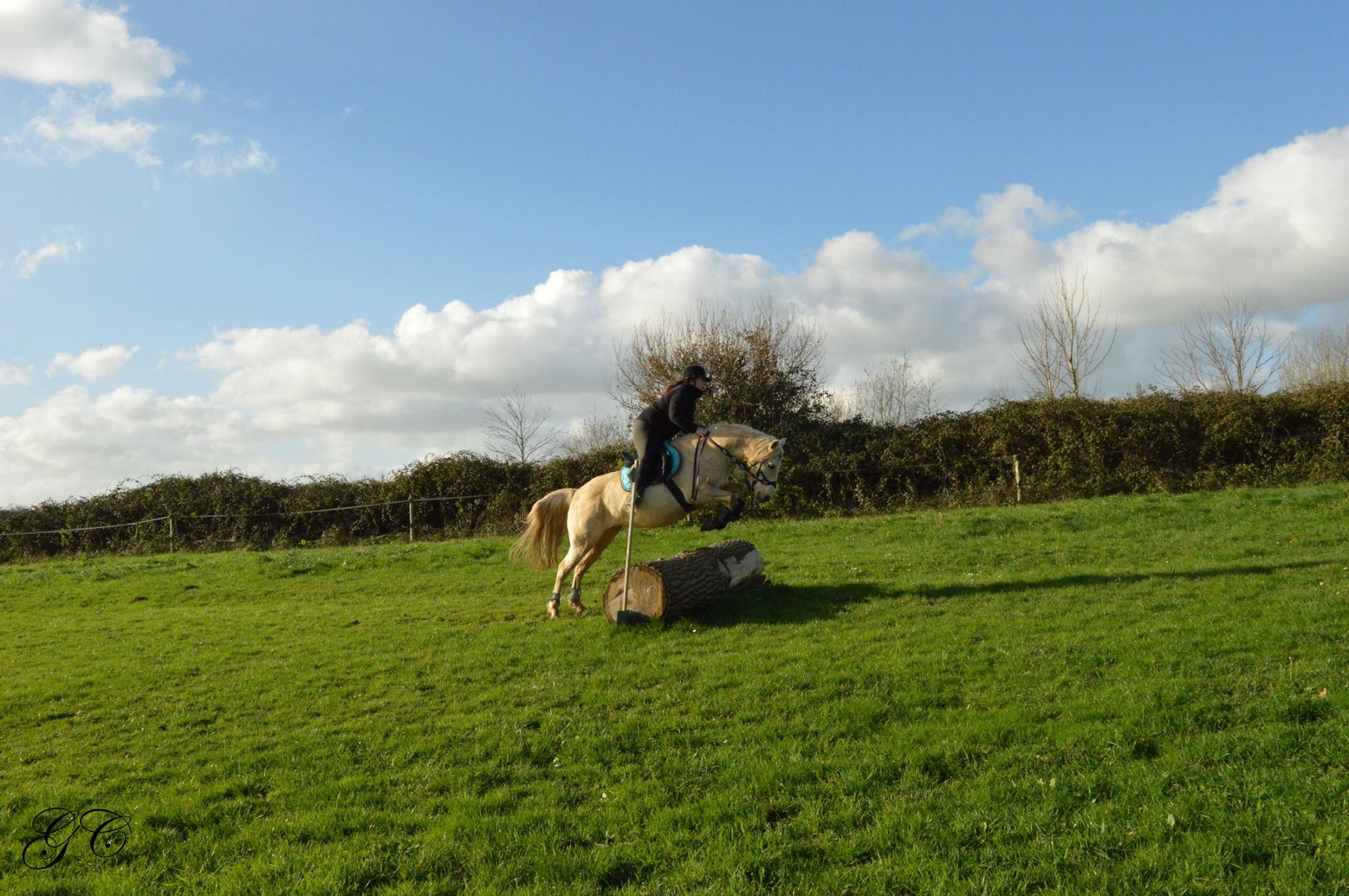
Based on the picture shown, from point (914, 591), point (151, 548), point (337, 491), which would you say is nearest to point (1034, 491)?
point (914, 591)

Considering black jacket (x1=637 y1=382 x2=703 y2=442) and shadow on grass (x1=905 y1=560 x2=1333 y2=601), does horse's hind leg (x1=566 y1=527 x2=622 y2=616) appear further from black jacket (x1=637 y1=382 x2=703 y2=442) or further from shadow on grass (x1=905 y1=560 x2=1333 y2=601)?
shadow on grass (x1=905 y1=560 x2=1333 y2=601)

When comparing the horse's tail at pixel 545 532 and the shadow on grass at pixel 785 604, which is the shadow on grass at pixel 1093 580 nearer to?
the shadow on grass at pixel 785 604

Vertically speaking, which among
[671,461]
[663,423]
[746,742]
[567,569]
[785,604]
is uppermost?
[663,423]

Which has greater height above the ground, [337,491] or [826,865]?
[337,491]

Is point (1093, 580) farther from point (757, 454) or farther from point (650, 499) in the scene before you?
point (650, 499)

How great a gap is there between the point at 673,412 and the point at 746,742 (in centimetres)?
515

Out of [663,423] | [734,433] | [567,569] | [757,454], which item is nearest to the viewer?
[757,454]

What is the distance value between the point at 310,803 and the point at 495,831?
5.45 feet

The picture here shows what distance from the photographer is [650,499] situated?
1220 cm

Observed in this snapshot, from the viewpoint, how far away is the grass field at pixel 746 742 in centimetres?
515

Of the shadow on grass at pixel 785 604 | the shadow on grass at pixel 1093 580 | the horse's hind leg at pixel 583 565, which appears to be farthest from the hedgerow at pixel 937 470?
the horse's hind leg at pixel 583 565

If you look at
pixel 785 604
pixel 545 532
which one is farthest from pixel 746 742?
pixel 545 532

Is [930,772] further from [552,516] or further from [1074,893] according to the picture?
[552,516]

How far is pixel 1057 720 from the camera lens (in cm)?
696
